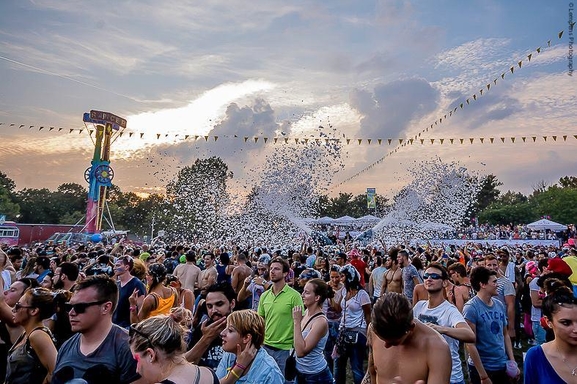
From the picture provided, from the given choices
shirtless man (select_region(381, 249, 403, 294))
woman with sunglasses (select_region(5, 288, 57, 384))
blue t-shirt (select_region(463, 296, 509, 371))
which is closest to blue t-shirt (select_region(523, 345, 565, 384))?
blue t-shirt (select_region(463, 296, 509, 371))

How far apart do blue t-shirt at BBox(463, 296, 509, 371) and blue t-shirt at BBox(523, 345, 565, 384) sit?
1624 mm

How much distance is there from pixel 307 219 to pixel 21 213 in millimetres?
67292

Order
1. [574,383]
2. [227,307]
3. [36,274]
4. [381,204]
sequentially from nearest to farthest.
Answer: [574,383], [227,307], [36,274], [381,204]

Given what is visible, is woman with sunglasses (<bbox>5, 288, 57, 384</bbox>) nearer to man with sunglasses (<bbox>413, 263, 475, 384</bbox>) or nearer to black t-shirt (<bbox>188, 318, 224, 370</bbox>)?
black t-shirt (<bbox>188, 318, 224, 370</bbox>)

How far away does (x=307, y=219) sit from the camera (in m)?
29.3

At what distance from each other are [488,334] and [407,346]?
218cm

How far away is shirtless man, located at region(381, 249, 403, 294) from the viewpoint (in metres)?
8.32

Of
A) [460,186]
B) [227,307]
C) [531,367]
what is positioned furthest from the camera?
[460,186]

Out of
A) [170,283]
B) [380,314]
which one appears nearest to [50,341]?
[380,314]

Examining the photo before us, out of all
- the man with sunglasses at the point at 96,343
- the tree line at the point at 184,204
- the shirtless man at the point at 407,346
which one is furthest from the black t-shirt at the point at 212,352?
the tree line at the point at 184,204

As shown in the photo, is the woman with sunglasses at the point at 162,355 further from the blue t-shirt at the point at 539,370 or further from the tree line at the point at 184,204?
the tree line at the point at 184,204

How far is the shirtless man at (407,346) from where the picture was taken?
2.59m

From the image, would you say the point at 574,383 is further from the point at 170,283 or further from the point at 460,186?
the point at 460,186

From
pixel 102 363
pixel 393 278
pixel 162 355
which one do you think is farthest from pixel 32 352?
pixel 393 278
